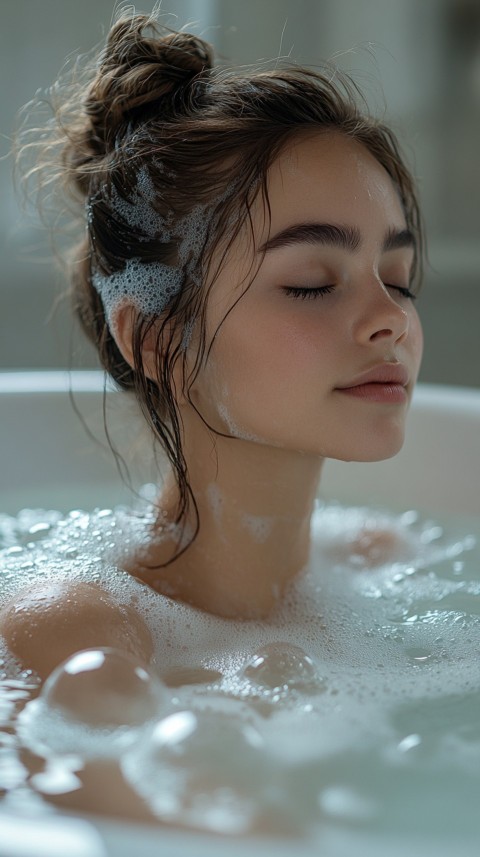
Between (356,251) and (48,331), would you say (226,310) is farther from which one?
(48,331)

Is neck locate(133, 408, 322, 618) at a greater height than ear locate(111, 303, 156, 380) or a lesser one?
lesser

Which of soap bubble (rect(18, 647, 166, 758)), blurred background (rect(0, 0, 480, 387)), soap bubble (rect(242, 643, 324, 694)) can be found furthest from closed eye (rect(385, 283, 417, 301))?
blurred background (rect(0, 0, 480, 387))

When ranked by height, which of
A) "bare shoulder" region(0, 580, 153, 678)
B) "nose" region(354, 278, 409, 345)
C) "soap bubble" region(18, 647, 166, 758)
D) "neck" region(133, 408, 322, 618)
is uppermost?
"nose" region(354, 278, 409, 345)

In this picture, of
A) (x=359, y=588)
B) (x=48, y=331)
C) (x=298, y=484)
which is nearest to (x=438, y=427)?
(x=359, y=588)

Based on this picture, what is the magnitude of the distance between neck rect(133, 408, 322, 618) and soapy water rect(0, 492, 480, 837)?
0.04 m

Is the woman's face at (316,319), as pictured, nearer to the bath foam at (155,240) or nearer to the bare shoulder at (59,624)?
the bath foam at (155,240)

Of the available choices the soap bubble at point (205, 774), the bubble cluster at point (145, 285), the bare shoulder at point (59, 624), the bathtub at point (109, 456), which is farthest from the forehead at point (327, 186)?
the bathtub at point (109, 456)

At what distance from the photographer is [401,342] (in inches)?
46.3

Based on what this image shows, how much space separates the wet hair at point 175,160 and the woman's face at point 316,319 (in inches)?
1.3

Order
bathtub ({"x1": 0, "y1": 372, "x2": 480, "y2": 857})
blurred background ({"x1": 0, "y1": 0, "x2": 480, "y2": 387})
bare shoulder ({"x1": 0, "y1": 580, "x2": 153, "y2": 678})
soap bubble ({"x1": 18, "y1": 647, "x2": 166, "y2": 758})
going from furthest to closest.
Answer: blurred background ({"x1": 0, "y1": 0, "x2": 480, "y2": 387}) < bathtub ({"x1": 0, "y1": 372, "x2": 480, "y2": 857}) < bare shoulder ({"x1": 0, "y1": 580, "x2": 153, "y2": 678}) < soap bubble ({"x1": 18, "y1": 647, "x2": 166, "y2": 758})

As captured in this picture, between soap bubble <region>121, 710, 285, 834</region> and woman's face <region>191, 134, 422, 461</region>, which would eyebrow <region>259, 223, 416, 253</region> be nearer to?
woman's face <region>191, 134, 422, 461</region>

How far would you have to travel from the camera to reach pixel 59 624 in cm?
100

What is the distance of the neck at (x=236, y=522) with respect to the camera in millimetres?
1247

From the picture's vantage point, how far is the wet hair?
1173 mm
